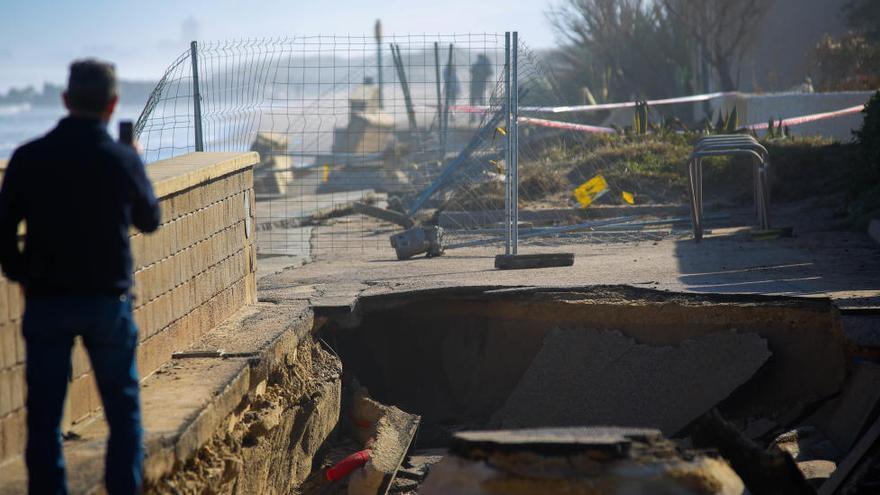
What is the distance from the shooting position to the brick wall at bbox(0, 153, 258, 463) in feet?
13.9

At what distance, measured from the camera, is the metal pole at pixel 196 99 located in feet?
31.0

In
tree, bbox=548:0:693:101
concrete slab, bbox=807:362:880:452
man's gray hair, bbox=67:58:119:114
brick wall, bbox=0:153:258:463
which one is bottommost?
concrete slab, bbox=807:362:880:452

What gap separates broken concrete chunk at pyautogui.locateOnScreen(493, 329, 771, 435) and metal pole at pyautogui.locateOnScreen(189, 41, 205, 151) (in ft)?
11.9

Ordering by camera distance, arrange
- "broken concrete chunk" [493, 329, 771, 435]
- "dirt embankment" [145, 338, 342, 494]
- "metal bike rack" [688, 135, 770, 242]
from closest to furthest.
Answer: "dirt embankment" [145, 338, 342, 494], "broken concrete chunk" [493, 329, 771, 435], "metal bike rack" [688, 135, 770, 242]

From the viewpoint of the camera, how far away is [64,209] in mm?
3693

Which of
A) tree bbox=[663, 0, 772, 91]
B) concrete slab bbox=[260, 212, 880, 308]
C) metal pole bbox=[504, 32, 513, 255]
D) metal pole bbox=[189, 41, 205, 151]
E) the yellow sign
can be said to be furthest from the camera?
tree bbox=[663, 0, 772, 91]

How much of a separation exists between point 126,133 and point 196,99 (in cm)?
563

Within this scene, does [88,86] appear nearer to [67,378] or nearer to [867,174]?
[67,378]

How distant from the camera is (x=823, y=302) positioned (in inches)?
287

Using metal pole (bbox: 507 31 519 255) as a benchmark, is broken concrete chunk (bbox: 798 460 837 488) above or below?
below

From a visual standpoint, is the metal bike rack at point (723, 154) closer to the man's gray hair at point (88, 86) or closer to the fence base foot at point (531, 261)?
the fence base foot at point (531, 261)

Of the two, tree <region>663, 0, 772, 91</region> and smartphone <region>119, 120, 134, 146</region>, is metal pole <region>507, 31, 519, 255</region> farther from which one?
tree <region>663, 0, 772, 91</region>

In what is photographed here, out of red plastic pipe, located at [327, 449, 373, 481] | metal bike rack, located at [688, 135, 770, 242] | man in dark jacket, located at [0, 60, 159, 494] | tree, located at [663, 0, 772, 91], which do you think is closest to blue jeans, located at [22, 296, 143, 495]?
man in dark jacket, located at [0, 60, 159, 494]

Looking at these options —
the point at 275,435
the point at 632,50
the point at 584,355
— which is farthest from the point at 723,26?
the point at 275,435
